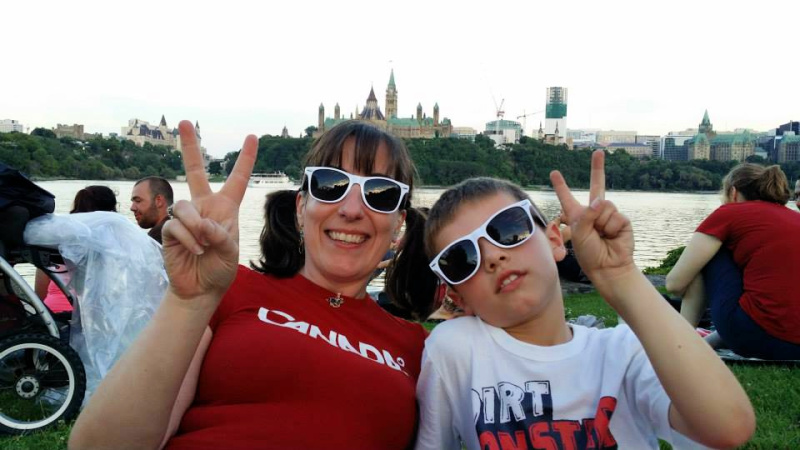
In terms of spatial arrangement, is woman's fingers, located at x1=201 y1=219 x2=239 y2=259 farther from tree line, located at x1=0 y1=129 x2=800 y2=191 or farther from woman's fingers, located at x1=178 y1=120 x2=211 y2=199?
tree line, located at x1=0 y1=129 x2=800 y2=191

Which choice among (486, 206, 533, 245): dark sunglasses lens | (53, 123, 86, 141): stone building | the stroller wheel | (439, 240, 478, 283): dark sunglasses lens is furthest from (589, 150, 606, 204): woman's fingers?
(53, 123, 86, 141): stone building

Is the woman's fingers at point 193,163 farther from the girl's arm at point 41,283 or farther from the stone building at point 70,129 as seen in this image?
the stone building at point 70,129

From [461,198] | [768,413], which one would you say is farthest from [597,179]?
[768,413]

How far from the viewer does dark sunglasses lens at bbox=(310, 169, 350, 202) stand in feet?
6.35

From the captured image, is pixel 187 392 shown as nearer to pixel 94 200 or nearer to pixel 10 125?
pixel 94 200

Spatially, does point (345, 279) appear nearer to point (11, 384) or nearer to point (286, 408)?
point (286, 408)

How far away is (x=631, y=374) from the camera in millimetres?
1576

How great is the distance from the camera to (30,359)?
3.64 metres

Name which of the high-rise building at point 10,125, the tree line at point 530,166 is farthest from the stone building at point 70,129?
the tree line at point 530,166

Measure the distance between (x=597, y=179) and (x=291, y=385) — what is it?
3.02 ft

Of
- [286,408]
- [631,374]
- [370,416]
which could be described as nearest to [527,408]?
[631,374]

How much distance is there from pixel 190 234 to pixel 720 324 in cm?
373

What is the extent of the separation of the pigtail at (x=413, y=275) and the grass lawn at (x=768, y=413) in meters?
1.60

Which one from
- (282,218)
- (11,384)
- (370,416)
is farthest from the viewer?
(11,384)
